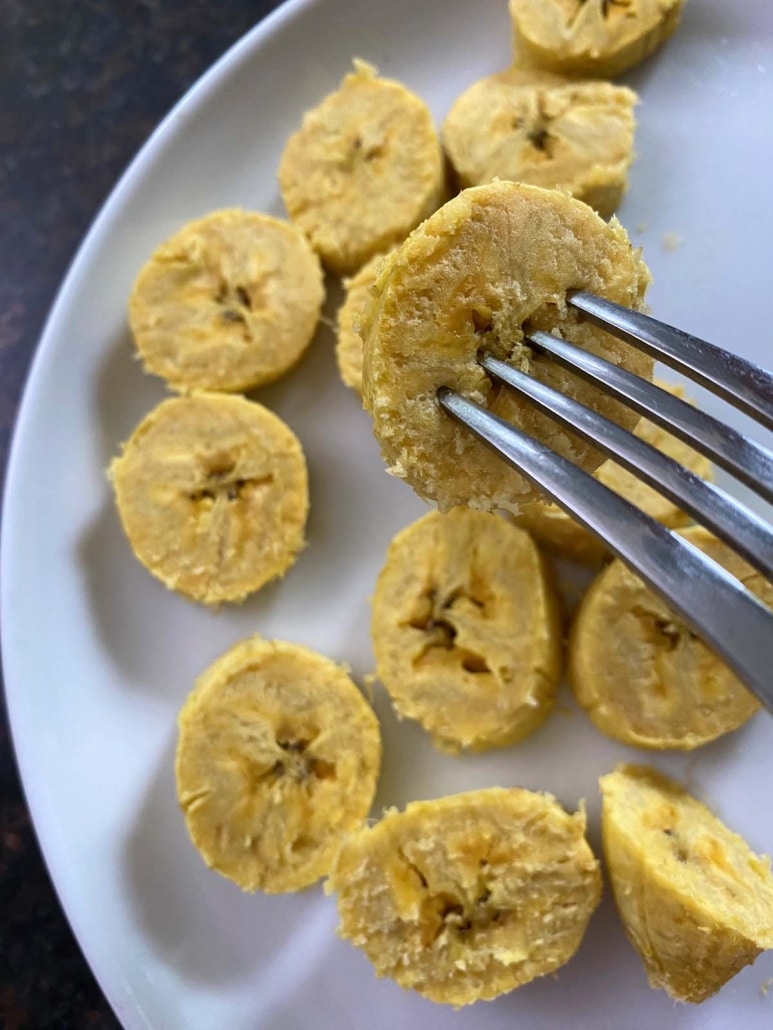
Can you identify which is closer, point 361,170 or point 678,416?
point 678,416

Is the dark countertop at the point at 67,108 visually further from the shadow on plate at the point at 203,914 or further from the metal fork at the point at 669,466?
the metal fork at the point at 669,466

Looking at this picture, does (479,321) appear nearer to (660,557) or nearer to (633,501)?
(660,557)

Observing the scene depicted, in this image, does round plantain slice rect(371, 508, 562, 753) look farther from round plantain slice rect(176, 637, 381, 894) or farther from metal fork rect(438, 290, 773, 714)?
metal fork rect(438, 290, 773, 714)

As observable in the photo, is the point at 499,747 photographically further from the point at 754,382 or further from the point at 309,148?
the point at 309,148

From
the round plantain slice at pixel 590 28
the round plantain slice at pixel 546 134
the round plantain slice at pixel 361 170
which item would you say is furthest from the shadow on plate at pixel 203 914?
the round plantain slice at pixel 590 28

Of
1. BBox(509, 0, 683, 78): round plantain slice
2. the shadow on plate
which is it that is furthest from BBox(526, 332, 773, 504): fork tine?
the shadow on plate

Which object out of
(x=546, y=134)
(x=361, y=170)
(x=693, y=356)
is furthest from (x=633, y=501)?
(x=361, y=170)

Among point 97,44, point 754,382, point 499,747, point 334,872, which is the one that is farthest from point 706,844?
point 97,44
